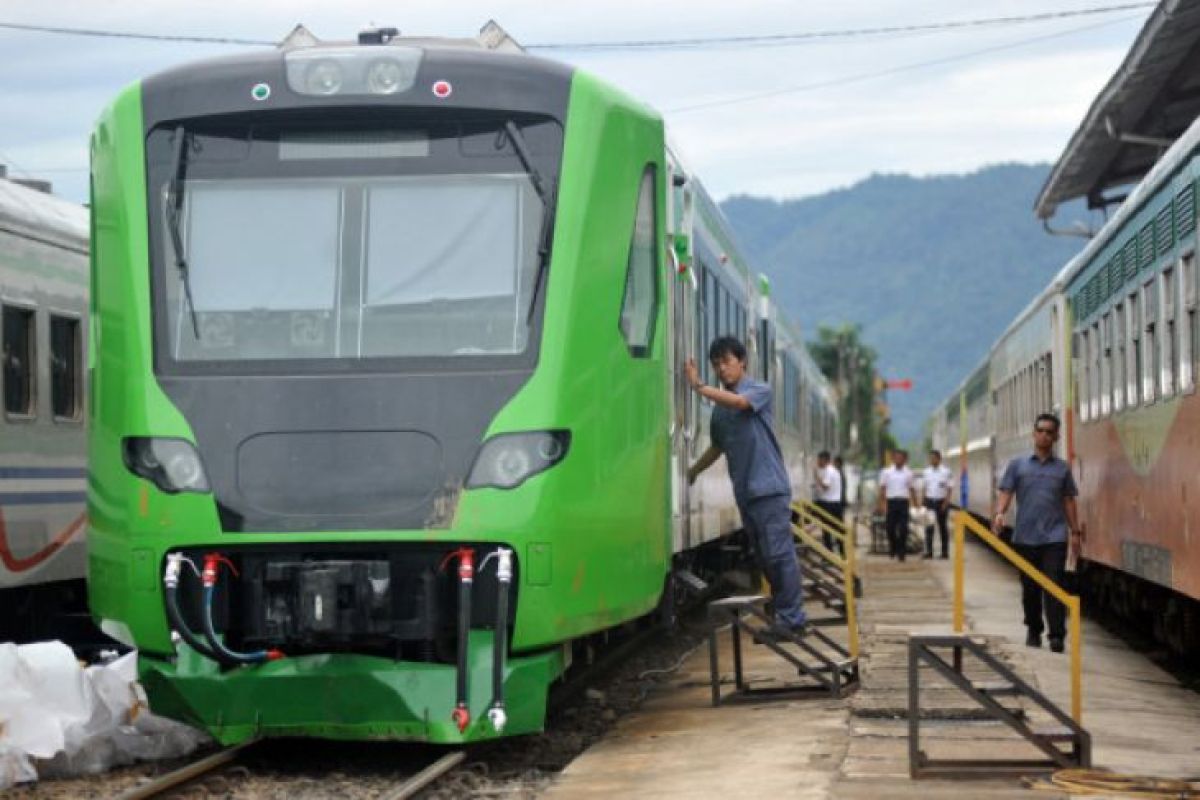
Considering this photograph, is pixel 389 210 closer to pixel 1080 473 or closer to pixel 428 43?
pixel 428 43

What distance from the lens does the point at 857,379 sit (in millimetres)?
123750

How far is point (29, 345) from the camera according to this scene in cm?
1474

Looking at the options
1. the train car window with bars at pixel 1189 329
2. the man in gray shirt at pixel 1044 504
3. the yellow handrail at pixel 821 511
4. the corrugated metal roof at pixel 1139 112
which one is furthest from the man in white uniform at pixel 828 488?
the train car window with bars at pixel 1189 329

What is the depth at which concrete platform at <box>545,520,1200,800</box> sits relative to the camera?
923 centimetres

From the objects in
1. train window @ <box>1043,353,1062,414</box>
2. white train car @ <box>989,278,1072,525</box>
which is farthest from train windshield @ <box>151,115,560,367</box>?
train window @ <box>1043,353,1062,414</box>

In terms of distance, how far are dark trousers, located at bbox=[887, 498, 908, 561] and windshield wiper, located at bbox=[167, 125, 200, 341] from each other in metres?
22.2

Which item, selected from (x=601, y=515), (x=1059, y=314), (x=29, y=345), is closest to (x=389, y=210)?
(x=601, y=515)

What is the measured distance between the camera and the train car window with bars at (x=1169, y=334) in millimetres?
13000

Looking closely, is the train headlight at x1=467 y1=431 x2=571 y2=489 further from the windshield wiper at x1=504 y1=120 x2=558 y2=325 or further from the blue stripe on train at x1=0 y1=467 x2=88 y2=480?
the blue stripe on train at x1=0 y1=467 x2=88 y2=480

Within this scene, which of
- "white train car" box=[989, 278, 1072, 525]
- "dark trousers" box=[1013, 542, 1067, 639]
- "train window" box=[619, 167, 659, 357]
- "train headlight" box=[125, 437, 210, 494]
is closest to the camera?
"train headlight" box=[125, 437, 210, 494]

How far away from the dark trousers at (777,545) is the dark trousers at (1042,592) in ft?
10.1

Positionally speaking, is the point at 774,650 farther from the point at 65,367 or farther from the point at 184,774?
the point at 65,367

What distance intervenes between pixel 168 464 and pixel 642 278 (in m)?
2.45

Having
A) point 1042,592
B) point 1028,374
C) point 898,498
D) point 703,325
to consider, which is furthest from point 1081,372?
point 898,498
